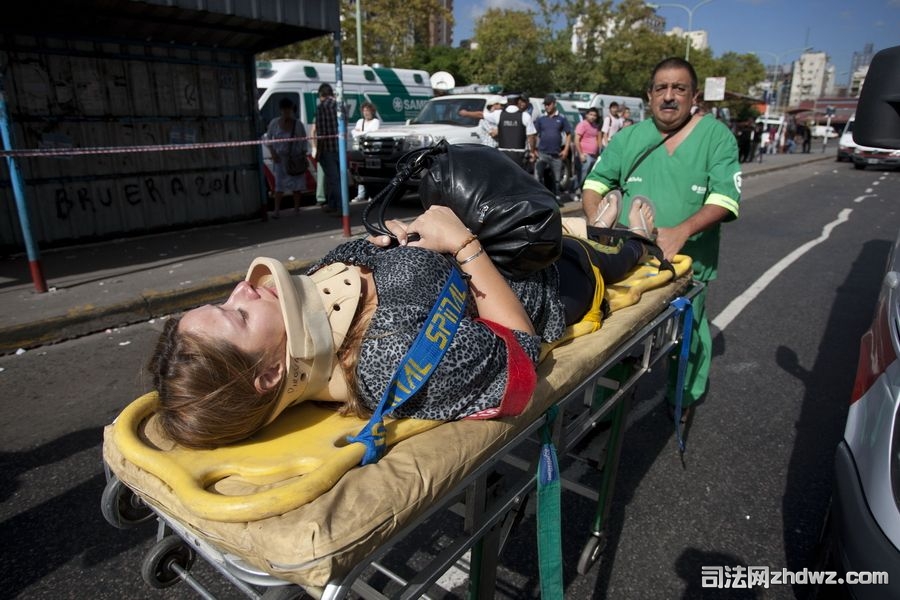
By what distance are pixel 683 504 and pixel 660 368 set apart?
1.65 metres

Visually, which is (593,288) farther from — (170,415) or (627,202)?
(170,415)

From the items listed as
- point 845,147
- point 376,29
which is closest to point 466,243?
point 376,29

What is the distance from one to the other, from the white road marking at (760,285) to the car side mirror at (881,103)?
3701mm

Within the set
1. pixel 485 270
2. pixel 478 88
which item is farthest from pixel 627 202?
pixel 478 88

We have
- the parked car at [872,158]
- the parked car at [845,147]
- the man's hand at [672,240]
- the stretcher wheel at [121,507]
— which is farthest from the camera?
the parked car at [845,147]

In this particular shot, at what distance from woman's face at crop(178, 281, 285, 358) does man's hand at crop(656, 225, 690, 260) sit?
2022mm

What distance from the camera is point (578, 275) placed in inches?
84.4

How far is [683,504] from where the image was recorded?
2797 millimetres

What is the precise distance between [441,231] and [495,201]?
189mm

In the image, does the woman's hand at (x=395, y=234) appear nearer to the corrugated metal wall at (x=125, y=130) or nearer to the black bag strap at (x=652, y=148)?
the black bag strap at (x=652, y=148)

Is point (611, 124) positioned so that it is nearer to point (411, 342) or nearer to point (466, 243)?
point (466, 243)

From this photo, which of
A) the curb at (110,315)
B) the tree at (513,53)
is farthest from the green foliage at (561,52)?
the curb at (110,315)

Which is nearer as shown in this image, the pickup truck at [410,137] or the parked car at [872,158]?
the pickup truck at [410,137]

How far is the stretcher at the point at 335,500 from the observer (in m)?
1.02
